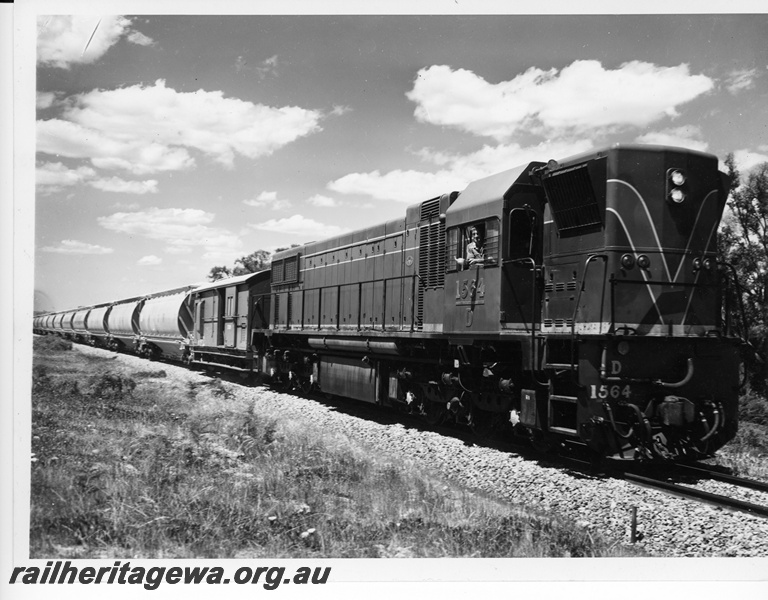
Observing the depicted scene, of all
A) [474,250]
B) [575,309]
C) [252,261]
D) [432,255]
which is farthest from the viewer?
[252,261]

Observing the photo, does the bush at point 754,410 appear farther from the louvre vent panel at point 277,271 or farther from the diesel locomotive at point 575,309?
the louvre vent panel at point 277,271

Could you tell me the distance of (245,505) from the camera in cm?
628

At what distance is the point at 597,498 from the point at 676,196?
3.52 meters

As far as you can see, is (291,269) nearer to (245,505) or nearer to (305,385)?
(305,385)

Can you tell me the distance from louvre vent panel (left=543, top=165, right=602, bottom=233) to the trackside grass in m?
3.40

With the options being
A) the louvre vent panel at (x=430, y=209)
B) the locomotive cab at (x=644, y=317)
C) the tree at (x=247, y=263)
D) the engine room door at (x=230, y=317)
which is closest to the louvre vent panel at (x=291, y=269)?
the engine room door at (x=230, y=317)

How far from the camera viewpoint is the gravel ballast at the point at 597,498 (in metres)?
5.73

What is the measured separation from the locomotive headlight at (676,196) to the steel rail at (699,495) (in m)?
3.14

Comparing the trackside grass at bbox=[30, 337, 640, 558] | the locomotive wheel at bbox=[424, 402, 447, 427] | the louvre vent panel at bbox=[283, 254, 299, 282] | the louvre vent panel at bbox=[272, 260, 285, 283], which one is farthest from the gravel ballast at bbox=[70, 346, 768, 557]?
the louvre vent panel at bbox=[272, 260, 285, 283]

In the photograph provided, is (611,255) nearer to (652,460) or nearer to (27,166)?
(652,460)

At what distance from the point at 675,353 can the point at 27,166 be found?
7.10 meters

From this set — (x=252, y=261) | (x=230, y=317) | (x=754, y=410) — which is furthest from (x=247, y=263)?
(x=754, y=410)

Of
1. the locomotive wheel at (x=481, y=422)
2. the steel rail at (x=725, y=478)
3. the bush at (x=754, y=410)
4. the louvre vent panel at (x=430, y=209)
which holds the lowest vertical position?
the bush at (x=754, y=410)

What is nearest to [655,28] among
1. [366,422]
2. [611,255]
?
[611,255]
